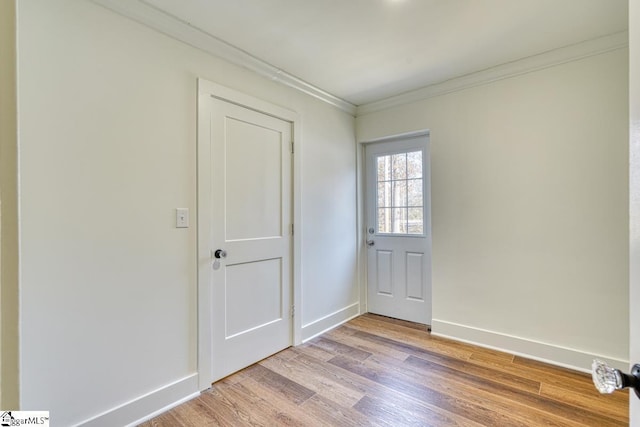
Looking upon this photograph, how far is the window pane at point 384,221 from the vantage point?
11.4 ft

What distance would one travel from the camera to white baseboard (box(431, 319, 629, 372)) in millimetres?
2281

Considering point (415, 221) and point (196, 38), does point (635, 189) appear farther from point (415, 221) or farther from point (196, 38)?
point (415, 221)

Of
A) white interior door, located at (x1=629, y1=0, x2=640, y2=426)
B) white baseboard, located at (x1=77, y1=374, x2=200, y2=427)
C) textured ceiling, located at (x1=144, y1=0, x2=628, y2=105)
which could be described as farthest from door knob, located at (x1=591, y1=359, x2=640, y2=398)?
white baseboard, located at (x1=77, y1=374, x2=200, y2=427)

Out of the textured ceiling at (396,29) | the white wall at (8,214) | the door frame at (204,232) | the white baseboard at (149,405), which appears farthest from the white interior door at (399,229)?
the white wall at (8,214)

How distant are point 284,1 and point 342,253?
236 cm

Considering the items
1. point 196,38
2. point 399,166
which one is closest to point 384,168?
point 399,166

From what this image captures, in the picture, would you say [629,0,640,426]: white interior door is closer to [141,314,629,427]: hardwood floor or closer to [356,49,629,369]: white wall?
[141,314,629,427]: hardwood floor

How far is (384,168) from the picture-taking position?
3516mm

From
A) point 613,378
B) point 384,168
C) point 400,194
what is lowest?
point 613,378

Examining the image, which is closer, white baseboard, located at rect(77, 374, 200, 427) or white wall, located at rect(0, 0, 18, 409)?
white wall, located at rect(0, 0, 18, 409)

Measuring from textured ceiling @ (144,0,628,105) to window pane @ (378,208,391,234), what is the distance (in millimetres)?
1475

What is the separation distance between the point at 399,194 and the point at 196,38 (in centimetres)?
240

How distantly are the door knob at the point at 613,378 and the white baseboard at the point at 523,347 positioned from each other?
89.2 inches

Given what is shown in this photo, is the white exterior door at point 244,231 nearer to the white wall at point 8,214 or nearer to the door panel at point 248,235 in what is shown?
the door panel at point 248,235
